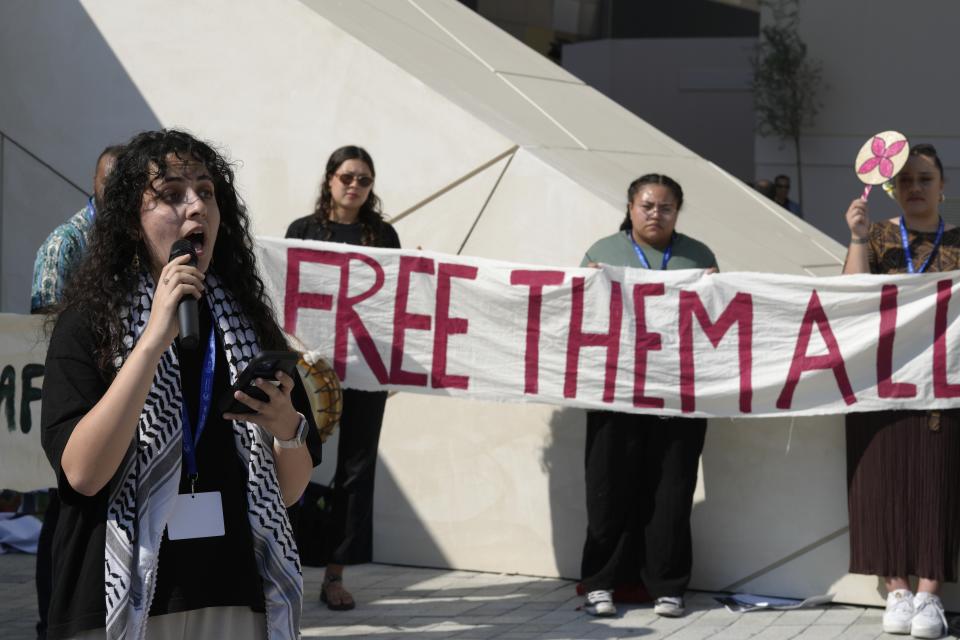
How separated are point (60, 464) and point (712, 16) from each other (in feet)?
79.9

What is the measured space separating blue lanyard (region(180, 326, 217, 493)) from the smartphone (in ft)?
0.38

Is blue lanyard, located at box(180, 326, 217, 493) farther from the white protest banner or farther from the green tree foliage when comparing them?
the green tree foliage

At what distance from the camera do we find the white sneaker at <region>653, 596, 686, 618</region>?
6199 mm

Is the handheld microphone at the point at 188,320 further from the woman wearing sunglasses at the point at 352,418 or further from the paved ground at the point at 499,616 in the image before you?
the woman wearing sunglasses at the point at 352,418

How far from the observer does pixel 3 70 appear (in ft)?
27.6

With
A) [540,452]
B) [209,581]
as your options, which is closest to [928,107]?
[540,452]

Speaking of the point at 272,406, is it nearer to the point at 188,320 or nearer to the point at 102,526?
the point at 188,320

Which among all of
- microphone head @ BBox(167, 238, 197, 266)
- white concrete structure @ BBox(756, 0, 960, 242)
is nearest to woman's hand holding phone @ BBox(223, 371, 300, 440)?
microphone head @ BBox(167, 238, 197, 266)

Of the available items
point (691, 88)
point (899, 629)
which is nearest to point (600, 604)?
point (899, 629)

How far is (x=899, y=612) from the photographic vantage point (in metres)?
5.95

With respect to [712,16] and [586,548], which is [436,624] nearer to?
[586,548]

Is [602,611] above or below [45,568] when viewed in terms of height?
below

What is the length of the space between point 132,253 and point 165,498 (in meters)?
0.53

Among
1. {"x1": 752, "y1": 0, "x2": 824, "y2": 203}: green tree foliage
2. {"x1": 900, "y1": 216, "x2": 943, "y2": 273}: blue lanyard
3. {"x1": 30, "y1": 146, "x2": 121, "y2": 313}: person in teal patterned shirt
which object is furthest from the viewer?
{"x1": 752, "y1": 0, "x2": 824, "y2": 203}: green tree foliage
